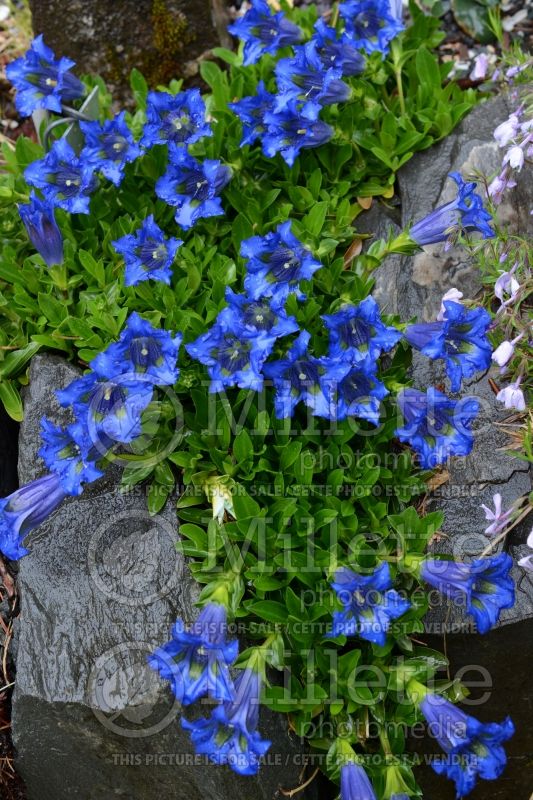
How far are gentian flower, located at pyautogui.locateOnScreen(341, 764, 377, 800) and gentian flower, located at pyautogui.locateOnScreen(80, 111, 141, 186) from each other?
2.40 meters

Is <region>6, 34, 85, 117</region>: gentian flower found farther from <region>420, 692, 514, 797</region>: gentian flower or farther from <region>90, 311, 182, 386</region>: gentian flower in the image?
<region>420, 692, 514, 797</region>: gentian flower

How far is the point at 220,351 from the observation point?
2951mm

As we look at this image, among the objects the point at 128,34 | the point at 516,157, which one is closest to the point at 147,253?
the point at 516,157

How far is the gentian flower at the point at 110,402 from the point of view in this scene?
2.84 m

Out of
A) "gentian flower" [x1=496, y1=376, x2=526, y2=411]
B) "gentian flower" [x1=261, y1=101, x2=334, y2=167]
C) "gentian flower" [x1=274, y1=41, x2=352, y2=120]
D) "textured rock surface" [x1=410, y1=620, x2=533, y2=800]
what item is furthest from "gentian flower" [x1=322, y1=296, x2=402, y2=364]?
"textured rock surface" [x1=410, y1=620, x2=533, y2=800]

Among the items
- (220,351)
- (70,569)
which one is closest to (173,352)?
(220,351)

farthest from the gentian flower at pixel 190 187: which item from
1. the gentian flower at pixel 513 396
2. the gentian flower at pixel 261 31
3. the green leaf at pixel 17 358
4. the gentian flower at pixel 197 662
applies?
the gentian flower at pixel 197 662

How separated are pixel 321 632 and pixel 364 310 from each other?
1.16 meters

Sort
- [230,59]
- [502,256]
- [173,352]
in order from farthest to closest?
1. [230,59]
2. [502,256]
3. [173,352]

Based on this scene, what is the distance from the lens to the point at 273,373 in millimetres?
2953

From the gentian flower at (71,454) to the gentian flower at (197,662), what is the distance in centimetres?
62

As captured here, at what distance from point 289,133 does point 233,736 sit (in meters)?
2.37

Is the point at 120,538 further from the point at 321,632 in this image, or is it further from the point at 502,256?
the point at 502,256

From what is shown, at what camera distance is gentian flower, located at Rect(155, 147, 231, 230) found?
3.40 meters
